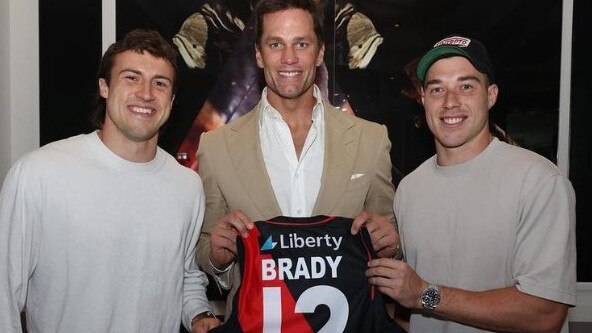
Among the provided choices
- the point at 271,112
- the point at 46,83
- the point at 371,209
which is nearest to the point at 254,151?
the point at 271,112

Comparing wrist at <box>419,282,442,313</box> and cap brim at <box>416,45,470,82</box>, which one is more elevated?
A: cap brim at <box>416,45,470,82</box>

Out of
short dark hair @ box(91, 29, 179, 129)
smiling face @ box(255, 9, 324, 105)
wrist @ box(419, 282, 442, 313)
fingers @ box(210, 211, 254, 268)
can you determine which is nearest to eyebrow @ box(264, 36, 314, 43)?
smiling face @ box(255, 9, 324, 105)

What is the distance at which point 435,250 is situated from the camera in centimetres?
200

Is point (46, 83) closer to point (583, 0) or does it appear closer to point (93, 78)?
point (93, 78)

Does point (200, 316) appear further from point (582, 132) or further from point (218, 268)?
point (582, 132)

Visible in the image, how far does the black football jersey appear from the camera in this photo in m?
1.94

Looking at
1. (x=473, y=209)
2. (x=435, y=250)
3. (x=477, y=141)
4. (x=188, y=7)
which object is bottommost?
(x=435, y=250)

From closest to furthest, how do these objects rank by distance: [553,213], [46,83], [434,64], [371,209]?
1. [553,213]
2. [434,64]
3. [371,209]
4. [46,83]

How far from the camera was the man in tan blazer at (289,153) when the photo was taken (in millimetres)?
2346

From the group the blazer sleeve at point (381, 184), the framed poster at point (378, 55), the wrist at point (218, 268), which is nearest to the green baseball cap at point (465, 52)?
the blazer sleeve at point (381, 184)

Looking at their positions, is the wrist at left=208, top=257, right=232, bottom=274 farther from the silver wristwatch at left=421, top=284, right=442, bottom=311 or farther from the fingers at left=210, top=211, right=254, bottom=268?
the silver wristwatch at left=421, top=284, right=442, bottom=311

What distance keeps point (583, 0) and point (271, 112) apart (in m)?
3.10

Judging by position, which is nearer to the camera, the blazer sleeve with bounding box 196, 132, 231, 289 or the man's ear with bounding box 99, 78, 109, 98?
the man's ear with bounding box 99, 78, 109, 98

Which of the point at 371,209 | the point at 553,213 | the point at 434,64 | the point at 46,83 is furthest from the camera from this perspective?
the point at 46,83
